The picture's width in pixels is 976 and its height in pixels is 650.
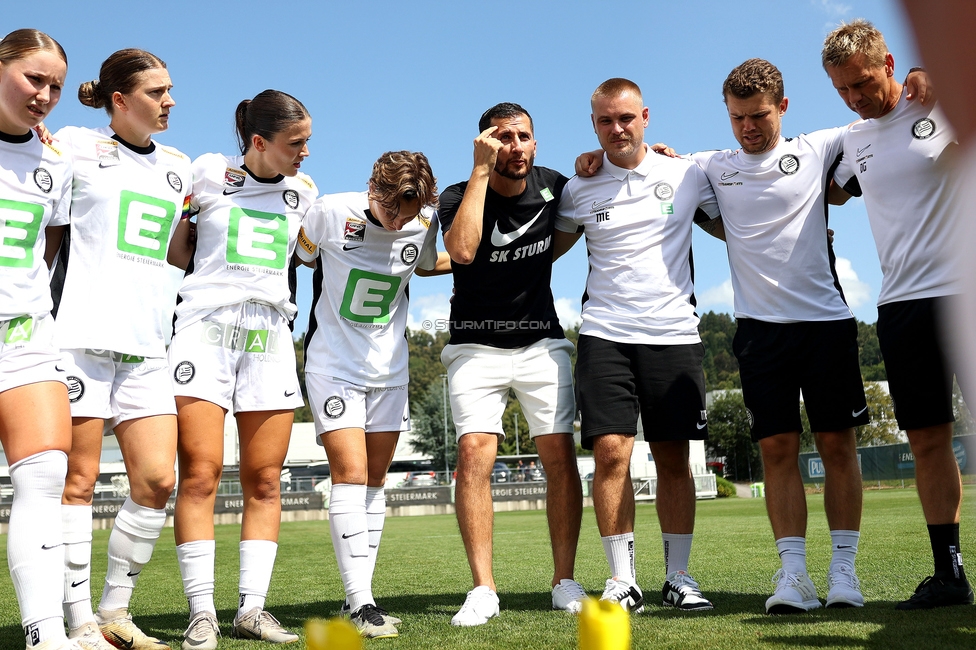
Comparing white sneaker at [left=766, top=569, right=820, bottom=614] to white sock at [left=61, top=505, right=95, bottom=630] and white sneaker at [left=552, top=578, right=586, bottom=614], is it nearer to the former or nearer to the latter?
white sneaker at [left=552, top=578, right=586, bottom=614]

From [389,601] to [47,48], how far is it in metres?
4.33

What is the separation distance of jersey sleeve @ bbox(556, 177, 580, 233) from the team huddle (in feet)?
0.07

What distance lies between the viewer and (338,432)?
4.97 m

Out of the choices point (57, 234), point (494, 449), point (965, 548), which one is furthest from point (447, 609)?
point (965, 548)

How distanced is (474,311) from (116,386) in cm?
221

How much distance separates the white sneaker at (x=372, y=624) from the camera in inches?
174

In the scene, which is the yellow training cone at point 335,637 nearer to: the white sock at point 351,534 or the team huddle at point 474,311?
the team huddle at point 474,311

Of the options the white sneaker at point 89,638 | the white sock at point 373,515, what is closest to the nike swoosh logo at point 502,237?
the white sock at point 373,515

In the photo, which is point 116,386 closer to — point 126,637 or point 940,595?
point 126,637

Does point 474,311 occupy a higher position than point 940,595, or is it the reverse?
point 474,311

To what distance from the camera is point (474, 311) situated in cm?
A: 555

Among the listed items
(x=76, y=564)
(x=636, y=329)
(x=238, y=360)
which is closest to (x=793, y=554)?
(x=636, y=329)

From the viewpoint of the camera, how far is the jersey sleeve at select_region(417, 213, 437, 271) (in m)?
5.49

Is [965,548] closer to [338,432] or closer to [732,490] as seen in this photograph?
[338,432]
